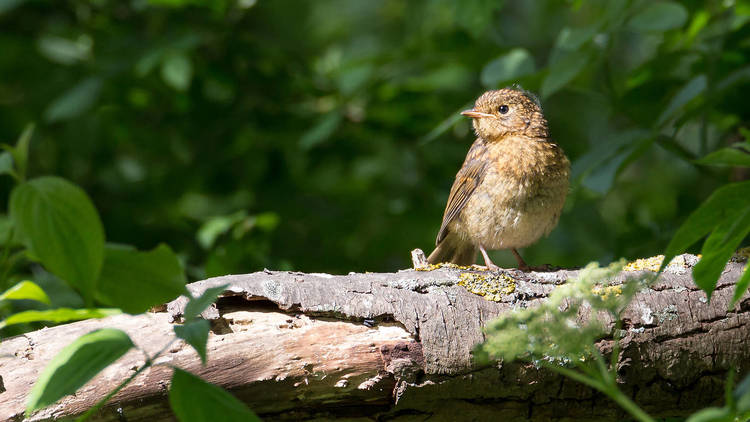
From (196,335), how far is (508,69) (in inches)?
99.7

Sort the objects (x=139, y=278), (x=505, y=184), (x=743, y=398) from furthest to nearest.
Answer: (x=505, y=184), (x=139, y=278), (x=743, y=398)

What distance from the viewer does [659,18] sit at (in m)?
3.28

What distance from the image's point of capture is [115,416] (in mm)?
2266

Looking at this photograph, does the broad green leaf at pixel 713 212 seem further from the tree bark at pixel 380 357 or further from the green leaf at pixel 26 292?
the green leaf at pixel 26 292

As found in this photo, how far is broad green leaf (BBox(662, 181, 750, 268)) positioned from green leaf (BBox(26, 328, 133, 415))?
1.20m

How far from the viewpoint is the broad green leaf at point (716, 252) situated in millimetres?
1650

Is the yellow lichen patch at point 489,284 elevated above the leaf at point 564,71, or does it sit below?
below

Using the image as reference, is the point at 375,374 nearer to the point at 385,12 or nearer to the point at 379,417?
the point at 379,417

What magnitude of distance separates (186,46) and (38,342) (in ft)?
7.99

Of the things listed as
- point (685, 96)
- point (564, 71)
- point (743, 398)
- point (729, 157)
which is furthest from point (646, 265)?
point (743, 398)

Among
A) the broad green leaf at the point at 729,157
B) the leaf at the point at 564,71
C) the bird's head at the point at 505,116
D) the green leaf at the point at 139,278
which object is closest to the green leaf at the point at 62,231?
the green leaf at the point at 139,278

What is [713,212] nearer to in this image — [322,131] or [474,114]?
[474,114]

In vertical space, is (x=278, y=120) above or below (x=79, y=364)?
above

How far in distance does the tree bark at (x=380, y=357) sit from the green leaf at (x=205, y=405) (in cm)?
86
